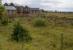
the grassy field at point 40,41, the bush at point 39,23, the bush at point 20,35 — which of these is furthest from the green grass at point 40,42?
the bush at point 39,23

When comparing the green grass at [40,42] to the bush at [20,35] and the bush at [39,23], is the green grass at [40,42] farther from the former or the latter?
the bush at [39,23]

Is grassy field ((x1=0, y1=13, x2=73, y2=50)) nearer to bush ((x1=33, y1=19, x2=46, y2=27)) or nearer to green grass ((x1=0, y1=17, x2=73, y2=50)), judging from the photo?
green grass ((x1=0, y1=17, x2=73, y2=50))

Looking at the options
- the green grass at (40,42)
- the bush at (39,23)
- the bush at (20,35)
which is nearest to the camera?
the green grass at (40,42)

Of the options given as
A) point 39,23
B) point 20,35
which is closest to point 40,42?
point 20,35

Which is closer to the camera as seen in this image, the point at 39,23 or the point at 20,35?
the point at 20,35

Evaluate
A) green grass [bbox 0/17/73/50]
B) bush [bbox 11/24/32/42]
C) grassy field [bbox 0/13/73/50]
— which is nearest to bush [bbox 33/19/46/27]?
grassy field [bbox 0/13/73/50]

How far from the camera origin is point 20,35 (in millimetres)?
15766

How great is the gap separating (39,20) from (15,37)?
559 inches

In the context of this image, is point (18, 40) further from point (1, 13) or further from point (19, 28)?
point (1, 13)

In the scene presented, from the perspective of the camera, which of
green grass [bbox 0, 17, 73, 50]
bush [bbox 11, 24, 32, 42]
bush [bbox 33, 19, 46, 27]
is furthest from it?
bush [bbox 33, 19, 46, 27]

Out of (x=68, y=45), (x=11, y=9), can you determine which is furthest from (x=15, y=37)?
(x=11, y=9)

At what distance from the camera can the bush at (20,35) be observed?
15234 millimetres

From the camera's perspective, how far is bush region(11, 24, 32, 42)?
15234 millimetres

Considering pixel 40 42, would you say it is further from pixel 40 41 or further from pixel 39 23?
pixel 39 23
